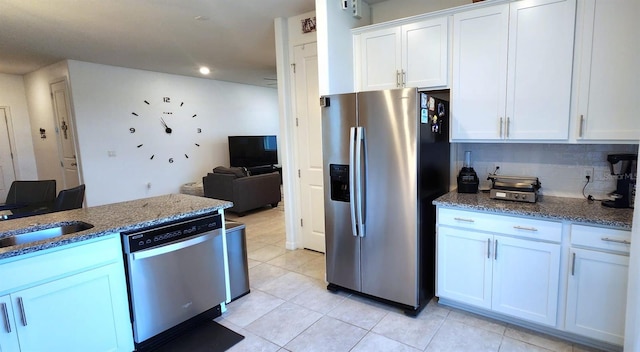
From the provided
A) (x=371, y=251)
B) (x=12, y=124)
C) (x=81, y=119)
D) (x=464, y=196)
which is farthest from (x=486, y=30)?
(x=12, y=124)

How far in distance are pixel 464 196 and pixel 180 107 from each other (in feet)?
19.6

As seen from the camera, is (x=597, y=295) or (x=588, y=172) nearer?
(x=597, y=295)

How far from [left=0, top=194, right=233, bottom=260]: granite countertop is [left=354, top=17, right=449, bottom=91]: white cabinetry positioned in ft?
5.63

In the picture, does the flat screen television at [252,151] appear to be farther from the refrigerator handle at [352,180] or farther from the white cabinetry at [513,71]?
the white cabinetry at [513,71]

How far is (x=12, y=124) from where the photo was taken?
→ 20.5 feet

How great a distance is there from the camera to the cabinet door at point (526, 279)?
2088 millimetres

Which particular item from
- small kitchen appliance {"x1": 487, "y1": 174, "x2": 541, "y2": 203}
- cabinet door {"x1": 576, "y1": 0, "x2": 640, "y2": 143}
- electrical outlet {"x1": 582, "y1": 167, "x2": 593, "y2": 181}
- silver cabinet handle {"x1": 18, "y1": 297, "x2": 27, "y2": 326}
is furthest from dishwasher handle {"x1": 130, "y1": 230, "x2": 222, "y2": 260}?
electrical outlet {"x1": 582, "y1": 167, "x2": 593, "y2": 181}

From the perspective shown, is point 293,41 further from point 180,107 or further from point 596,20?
point 180,107

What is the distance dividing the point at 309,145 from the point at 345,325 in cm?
203

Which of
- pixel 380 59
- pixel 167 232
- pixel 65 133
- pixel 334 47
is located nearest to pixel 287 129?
pixel 334 47

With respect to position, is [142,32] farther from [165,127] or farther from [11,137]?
[11,137]

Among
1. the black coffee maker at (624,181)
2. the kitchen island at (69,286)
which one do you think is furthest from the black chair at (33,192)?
the black coffee maker at (624,181)

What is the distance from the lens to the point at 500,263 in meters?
2.25

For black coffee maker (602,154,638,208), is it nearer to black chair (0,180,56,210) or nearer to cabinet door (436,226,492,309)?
cabinet door (436,226,492,309)
